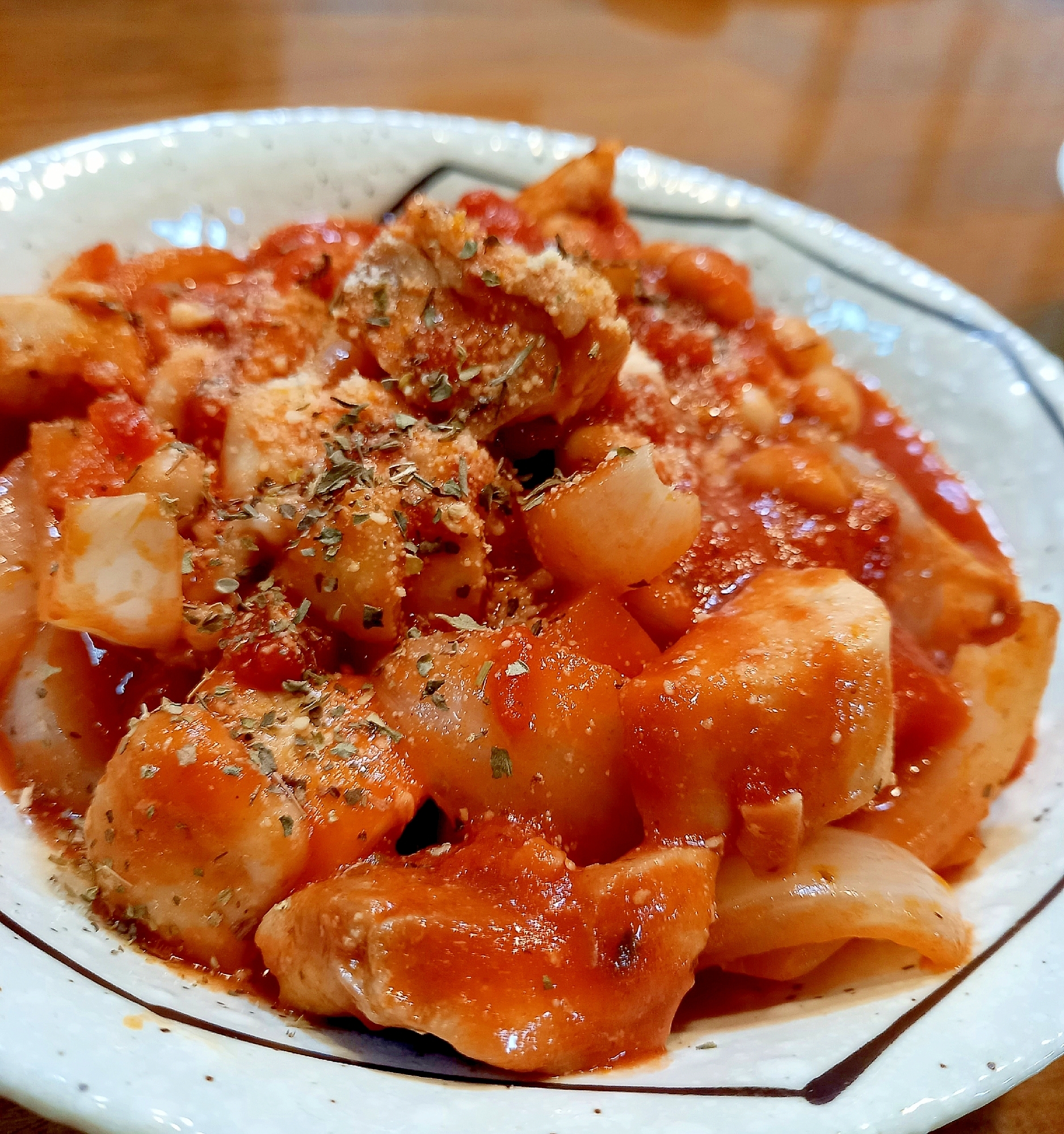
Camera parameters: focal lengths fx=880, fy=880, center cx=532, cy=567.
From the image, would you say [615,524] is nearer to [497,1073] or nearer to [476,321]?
[476,321]

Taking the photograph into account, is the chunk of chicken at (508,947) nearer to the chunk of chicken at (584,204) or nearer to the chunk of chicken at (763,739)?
the chunk of chicken at (763,739)

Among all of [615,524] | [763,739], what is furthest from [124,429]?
[763,739]

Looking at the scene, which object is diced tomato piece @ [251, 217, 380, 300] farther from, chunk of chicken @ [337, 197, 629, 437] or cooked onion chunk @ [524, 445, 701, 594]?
cooked onion chunk @ [524, 445, 701, 594]

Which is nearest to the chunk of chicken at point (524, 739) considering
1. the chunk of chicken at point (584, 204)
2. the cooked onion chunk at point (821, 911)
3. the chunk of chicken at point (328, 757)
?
the chunk of chicken at point (328, 757)

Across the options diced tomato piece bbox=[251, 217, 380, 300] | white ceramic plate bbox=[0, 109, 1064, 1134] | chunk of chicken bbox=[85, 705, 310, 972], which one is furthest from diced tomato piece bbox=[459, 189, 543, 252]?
chunk of chicken bbox=[85, 705, 310, 972]

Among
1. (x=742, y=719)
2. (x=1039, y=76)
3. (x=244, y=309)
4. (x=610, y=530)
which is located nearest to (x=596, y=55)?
(x=1039, y=76)

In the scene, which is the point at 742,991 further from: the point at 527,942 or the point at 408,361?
the point at 408,361
